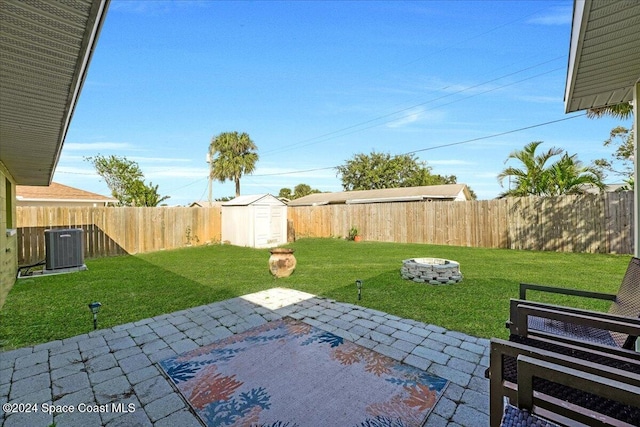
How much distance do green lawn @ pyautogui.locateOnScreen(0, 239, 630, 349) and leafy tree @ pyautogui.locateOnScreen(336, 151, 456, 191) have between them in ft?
71.0

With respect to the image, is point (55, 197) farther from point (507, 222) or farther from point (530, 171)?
point (530, 171)

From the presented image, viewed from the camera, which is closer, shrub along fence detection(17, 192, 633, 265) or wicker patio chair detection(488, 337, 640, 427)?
wicker patio chair detection(488, 337, 640, 427)

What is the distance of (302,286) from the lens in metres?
5.80

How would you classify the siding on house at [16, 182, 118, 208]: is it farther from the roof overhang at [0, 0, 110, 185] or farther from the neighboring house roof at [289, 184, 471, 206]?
the neighboring house roof at [289, 184, 471, 206]

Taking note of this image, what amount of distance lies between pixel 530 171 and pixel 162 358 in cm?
1284

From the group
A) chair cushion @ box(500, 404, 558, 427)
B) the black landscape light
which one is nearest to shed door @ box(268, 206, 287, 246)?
the black landscape light

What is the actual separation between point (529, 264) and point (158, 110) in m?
16.8

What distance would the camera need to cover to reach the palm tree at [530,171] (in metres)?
10.7

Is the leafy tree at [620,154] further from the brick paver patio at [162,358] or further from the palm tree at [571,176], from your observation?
the brick paver patio at [162,358]

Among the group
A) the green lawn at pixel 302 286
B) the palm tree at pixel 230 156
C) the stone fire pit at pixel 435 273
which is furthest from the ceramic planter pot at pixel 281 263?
the palm tree at pixel 230 156

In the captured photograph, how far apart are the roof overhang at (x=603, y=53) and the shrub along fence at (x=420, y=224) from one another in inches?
303

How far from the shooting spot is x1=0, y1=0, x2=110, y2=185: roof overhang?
1438 millimetres

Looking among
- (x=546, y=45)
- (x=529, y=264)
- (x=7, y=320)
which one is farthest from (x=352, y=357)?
(x=546, y=45)

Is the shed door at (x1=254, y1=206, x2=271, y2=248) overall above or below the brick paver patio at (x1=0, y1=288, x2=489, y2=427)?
above
